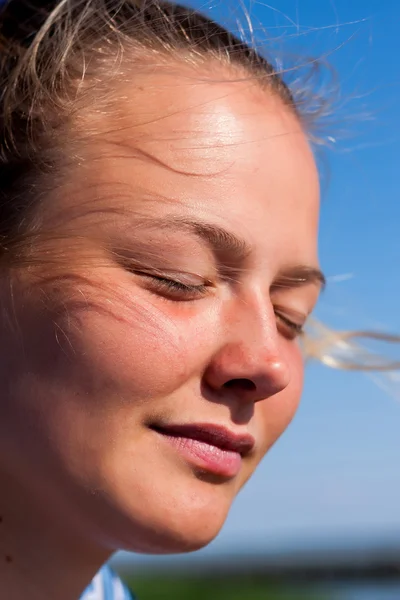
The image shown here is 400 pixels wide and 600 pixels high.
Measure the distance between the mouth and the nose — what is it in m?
0.08

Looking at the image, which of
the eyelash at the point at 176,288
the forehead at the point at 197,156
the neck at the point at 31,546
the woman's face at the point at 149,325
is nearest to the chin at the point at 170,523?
the woman's face at the point at 149,325

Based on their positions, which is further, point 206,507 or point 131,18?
point 131,18

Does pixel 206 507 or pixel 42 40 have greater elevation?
pixel 42 40

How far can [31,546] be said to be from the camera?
73.9 inches

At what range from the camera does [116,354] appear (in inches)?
64.9

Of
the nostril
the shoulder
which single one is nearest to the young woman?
the nostril

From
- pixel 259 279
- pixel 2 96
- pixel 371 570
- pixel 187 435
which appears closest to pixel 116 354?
pixel 187 435

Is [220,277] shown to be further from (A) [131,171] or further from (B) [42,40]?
(B) [42,40]

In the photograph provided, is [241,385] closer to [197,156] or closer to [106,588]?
[197,156]

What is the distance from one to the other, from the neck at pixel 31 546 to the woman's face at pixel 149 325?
0.16ft

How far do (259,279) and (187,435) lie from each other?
1.17 feet

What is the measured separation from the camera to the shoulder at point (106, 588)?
2.16 metres

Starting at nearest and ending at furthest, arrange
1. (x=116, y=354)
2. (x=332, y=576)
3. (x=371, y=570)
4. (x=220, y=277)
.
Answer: (x=116, y=354) → (x=220, y=277) → (x=371, y=570) → (x=332, y=576)

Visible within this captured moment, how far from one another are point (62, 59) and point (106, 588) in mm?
1344
